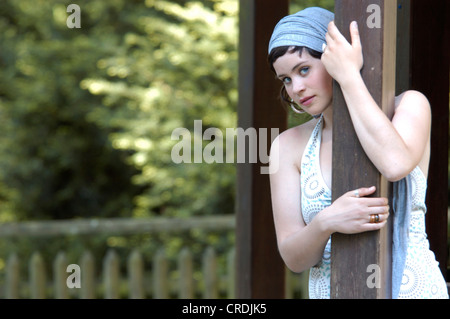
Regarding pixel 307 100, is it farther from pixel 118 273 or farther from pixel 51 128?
pixel 51 128

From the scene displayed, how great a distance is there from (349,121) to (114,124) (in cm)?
439

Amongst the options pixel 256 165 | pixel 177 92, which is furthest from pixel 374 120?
pixel 177 92

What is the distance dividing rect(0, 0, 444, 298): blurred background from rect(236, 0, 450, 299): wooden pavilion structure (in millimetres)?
1927

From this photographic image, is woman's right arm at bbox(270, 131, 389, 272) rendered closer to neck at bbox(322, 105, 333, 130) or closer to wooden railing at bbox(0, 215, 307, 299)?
neck at bbox(322, 105, 333, 130)

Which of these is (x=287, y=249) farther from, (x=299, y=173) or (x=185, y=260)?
(x=185, y=260)

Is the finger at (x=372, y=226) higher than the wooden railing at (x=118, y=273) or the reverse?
higher

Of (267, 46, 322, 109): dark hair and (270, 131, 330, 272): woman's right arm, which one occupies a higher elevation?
(267, 46, 322, 109): dark hair

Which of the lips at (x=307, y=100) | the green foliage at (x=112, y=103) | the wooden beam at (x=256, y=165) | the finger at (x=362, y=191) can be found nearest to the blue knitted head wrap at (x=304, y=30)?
the lips at (x=307, y=100)

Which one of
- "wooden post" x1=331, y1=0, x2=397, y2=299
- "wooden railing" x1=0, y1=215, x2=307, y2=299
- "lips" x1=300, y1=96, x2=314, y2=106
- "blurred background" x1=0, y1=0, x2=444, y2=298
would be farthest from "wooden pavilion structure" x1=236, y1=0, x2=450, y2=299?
"blurred background" x1=0, y1=0, x2=444, y2=298

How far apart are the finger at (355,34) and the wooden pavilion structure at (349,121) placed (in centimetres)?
1

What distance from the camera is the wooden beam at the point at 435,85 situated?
2070mm

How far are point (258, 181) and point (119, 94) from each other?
3.04 m

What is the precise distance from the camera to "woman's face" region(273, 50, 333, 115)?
60.8 inches

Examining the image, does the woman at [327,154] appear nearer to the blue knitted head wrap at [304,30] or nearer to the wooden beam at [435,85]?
the blue knitted head wrap at [304,30]
